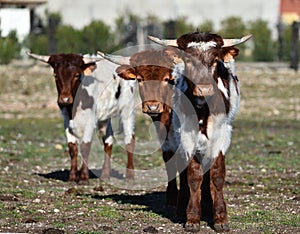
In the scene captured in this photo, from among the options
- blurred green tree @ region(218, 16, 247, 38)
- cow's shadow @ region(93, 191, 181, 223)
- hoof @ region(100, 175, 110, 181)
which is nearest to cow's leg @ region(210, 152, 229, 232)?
cow's shadow @ region(93, 191, 181, 223)

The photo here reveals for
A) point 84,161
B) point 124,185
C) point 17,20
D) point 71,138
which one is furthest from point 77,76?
point 17,20

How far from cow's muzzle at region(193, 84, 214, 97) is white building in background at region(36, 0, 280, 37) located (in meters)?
46.4

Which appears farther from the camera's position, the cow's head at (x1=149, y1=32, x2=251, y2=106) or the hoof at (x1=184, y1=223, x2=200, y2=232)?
the hoof at (x1=184, y1=223, x2=200, y2=232)

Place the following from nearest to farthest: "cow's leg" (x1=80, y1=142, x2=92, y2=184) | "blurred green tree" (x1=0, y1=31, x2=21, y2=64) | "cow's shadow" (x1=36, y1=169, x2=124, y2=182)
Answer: "cow's leg" (x1=80, y1=142, x2=92, y2=184) → "cow's shadow" (x1=36, y1=169, x2=124, y2=182) → "blurred green tree" (x1=0, y1=31, x2=21, y2=64)

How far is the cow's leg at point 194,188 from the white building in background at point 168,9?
45993 millimetres

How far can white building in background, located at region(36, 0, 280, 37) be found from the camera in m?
57.8

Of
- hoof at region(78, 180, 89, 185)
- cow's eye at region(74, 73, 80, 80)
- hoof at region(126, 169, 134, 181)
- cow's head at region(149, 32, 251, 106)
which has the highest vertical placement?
cow's head at region(149, 32, 251, 106)

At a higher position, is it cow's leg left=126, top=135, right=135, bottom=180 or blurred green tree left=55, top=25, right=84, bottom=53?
cow's leg left=126, top=135, right=135, bottom=180

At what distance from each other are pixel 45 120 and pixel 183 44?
584 inches

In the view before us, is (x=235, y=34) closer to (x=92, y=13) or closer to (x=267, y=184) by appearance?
(x=92, y=13)

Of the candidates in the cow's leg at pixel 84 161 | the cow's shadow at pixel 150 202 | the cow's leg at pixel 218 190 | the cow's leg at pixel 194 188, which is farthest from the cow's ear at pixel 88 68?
the cow's leg at pixel 218 190

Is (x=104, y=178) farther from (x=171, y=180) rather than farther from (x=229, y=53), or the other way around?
(x=229, y=53)

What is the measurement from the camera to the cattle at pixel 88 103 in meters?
15.7

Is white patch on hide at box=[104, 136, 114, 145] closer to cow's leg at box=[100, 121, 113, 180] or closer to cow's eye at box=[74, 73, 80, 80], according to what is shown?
cow's leg at box=[100, 121, 113, 180]
